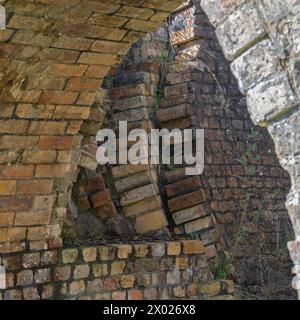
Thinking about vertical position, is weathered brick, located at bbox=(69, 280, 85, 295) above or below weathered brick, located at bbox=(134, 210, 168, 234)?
below

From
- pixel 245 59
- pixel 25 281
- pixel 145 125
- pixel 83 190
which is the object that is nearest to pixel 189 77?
pixel 145 125

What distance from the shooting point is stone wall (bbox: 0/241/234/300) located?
4742 mm

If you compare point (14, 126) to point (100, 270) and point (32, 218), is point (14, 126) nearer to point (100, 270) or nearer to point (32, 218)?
point (32, 218)

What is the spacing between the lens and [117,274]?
16.4 ft

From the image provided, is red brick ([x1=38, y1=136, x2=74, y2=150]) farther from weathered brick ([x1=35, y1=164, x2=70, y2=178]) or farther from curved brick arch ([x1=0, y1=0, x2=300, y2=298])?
weathered brick ([x1=35, y1=164, x2=70, y2=178])

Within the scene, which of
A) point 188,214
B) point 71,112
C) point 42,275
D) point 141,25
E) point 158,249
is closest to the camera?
point 141,25

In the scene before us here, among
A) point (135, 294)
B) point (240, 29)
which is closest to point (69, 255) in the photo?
point (135, 294)

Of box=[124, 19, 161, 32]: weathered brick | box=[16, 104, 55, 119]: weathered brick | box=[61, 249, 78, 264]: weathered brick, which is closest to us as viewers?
box=[124, 19, 161, 32]: weathered brick

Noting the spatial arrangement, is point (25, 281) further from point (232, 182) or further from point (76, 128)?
point (232, 182)

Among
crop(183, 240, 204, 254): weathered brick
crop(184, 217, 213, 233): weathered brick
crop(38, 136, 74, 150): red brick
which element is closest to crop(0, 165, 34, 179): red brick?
crop(38, 136, 74, 150): red brick

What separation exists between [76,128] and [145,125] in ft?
3.12

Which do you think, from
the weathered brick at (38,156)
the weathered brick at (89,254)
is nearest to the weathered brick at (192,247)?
the weathered brick at (89,254)

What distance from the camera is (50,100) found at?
14.8 feet
